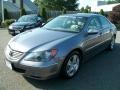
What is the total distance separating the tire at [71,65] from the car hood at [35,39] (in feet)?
1.72

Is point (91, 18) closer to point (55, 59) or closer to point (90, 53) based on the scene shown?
point (90, 53)

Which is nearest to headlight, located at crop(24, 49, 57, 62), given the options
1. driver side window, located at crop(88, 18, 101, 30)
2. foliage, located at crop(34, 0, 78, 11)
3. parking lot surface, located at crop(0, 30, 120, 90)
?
parking lot surface, located at crop(0, 30, 120, 90)

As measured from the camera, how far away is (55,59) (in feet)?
16.1

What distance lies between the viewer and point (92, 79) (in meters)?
5.68

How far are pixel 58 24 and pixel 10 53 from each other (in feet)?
6.72

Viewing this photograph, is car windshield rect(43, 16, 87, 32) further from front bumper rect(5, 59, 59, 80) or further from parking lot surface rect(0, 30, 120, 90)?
front bumper rect(5, 59, 59, 80)

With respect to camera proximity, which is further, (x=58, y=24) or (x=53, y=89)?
(x=58, y=24)

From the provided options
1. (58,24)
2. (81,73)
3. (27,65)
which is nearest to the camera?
(27,65)

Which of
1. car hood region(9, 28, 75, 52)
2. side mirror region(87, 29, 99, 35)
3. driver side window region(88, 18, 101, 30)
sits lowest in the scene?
car hood region(9, 28, 75, 52)

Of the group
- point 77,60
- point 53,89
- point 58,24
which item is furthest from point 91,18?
point 53,89

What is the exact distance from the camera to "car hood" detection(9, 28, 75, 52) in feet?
16.8

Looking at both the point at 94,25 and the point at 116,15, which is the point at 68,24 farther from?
the point at 116,15

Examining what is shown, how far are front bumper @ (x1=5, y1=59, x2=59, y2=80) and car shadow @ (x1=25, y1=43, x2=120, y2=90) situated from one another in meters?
0.37

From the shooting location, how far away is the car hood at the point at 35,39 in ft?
16.8
